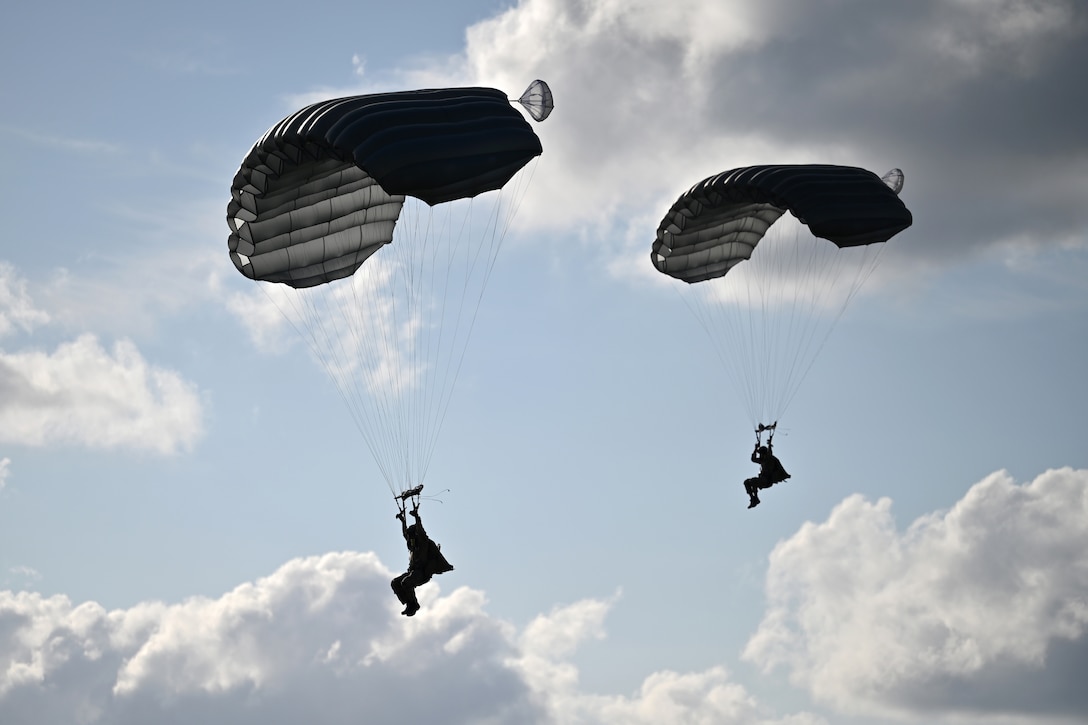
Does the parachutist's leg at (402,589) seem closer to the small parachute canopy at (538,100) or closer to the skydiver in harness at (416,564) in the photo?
the skydiver in harness at (416,564)

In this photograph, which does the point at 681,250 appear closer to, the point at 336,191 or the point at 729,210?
the point at 729,210

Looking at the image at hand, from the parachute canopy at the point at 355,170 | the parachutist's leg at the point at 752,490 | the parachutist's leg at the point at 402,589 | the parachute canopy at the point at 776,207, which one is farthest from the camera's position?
the parachutist's leg at the point at 752,490

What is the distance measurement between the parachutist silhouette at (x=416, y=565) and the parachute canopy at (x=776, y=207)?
11929 millimetres

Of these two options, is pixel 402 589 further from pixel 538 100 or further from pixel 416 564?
pixel 538 100

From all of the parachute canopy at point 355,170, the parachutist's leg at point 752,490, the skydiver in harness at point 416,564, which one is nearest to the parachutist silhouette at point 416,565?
the skydiver in harness at point 416,564

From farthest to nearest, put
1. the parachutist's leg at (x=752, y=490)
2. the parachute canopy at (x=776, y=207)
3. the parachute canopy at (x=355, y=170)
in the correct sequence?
the parachutist's leg at (x=752, y=490)
the parachute canopy at (x=776, y=207)
the parachute canopy at (x=355, y=170)

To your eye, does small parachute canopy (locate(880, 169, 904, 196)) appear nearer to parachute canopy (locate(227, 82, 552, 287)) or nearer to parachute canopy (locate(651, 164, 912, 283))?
parachute canopy (locate(651, 164, 912, 283))

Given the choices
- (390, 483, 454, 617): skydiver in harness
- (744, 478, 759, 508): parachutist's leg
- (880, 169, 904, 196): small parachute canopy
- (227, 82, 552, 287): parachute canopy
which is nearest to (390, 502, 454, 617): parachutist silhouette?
(390, 483, 454, 617): skydiver in harness

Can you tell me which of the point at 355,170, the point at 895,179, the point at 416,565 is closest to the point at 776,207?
the point at 895,179

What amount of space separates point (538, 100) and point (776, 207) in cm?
820

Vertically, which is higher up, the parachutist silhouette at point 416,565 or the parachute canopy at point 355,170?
the parachute canopy at point 355,170

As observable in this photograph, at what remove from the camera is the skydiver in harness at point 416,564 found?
38844 mm

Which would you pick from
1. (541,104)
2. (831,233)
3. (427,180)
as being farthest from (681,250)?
(427,180)

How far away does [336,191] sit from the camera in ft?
137
